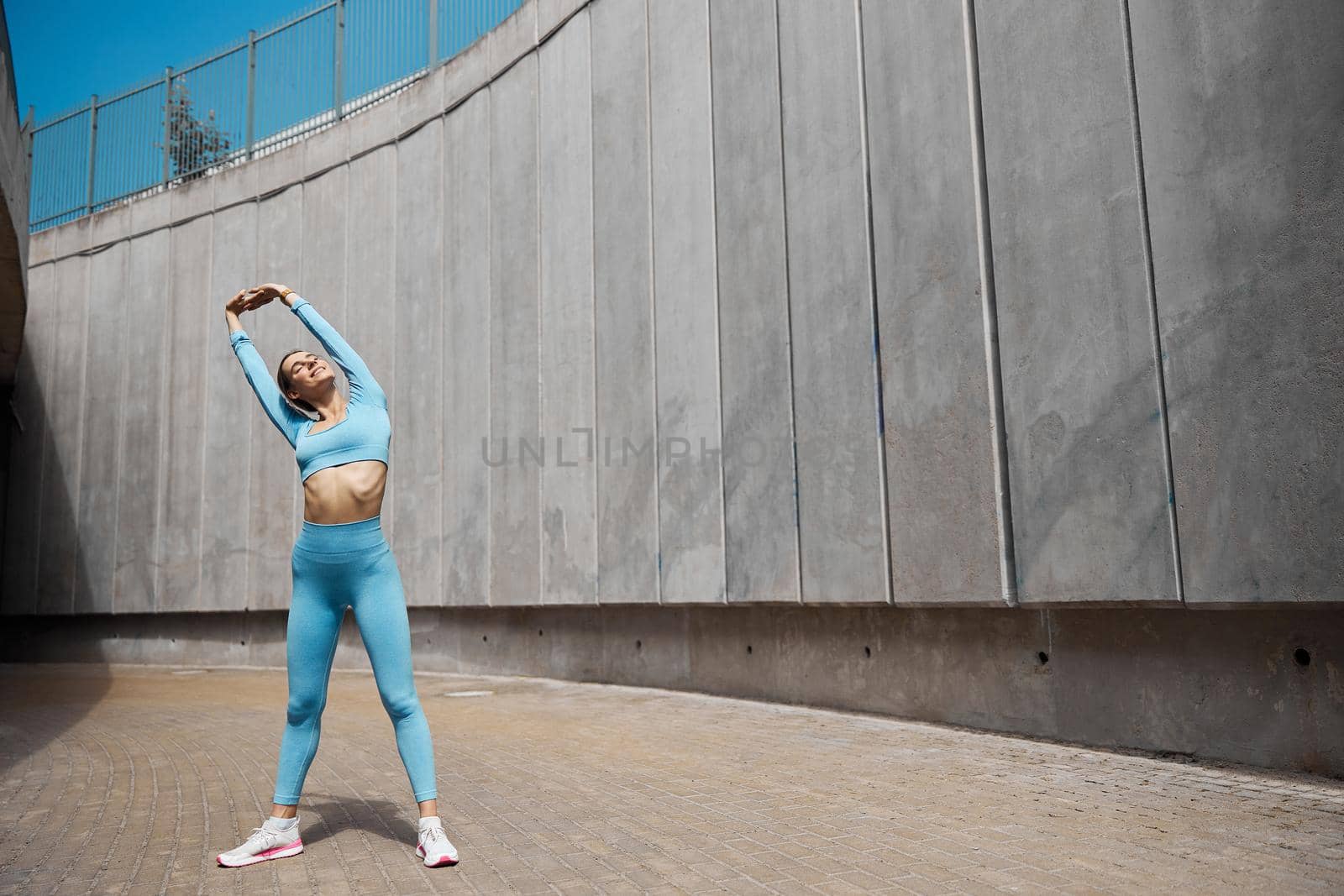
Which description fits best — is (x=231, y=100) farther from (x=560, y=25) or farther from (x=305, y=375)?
(x=305, y=375)

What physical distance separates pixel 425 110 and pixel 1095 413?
10.6 metres

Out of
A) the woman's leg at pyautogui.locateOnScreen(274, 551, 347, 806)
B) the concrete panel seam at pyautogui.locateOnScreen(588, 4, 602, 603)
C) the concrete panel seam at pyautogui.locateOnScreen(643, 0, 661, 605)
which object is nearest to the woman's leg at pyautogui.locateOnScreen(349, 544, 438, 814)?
the woman's leg at pyautogui.locateOnScreen(274, 551, 347, 806)

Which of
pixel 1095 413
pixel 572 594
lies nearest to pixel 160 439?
pixel 572 594

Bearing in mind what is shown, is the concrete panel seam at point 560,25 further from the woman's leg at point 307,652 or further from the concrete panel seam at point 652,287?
the woman's leg at point 307,652

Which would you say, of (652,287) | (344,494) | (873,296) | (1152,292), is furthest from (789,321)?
(344,494)

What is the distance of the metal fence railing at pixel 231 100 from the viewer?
14789 mm

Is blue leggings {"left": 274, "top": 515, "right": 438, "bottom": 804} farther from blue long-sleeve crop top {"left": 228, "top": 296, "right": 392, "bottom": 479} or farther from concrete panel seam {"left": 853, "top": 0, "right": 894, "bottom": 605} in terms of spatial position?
concrete panel seam {"left": 853, "top": 0, "right": 894, "bottom": 605}

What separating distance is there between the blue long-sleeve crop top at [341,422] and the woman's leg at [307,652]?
1.47ft

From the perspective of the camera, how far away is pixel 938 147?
23.7 ft

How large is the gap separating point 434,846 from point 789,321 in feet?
18.4

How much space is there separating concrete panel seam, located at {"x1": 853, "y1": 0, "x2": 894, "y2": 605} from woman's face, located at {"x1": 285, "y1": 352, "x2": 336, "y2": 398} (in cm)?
439

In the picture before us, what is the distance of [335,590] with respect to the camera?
14.1 feet

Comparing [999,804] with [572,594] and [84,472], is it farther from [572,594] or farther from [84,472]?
[84,472]

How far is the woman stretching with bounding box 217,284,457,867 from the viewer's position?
418 centimetres
